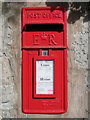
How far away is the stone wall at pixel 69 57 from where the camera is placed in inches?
159

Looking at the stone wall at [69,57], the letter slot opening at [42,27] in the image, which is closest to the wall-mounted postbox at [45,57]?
the letter slot opening at [42,27]

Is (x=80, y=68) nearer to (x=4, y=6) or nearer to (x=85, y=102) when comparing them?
(x=85, y=102)

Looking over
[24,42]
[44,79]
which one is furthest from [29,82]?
[24,42]

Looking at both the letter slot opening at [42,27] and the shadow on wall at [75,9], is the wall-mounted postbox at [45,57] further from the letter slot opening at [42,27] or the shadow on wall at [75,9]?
the shadow on wall at [75,9]

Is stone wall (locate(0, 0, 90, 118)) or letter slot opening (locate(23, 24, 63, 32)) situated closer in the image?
letter slot opening (locate(23, 24, 63, 32))

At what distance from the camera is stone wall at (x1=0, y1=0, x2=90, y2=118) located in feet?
13.2

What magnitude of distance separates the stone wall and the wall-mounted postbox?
0.12m

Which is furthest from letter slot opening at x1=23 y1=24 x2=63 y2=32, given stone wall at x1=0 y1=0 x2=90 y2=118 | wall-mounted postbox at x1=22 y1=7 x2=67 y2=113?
stone wall at x1=0 y1=0 x2=90 y2=118

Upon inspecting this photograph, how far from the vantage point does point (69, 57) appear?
4047 mm

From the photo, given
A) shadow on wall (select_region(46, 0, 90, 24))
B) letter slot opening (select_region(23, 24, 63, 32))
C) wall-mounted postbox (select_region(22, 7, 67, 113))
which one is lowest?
wall-mounted postbox (select_region(22, 7, 67, 113))

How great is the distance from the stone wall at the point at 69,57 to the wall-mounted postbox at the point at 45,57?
0.12 m

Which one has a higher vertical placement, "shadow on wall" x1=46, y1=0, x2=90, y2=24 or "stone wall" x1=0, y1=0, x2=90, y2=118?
"shadow on wall" x1=46, y1=0, x2=90, y2=24

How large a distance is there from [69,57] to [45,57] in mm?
347

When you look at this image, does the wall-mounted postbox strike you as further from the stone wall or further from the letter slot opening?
the stone wall
